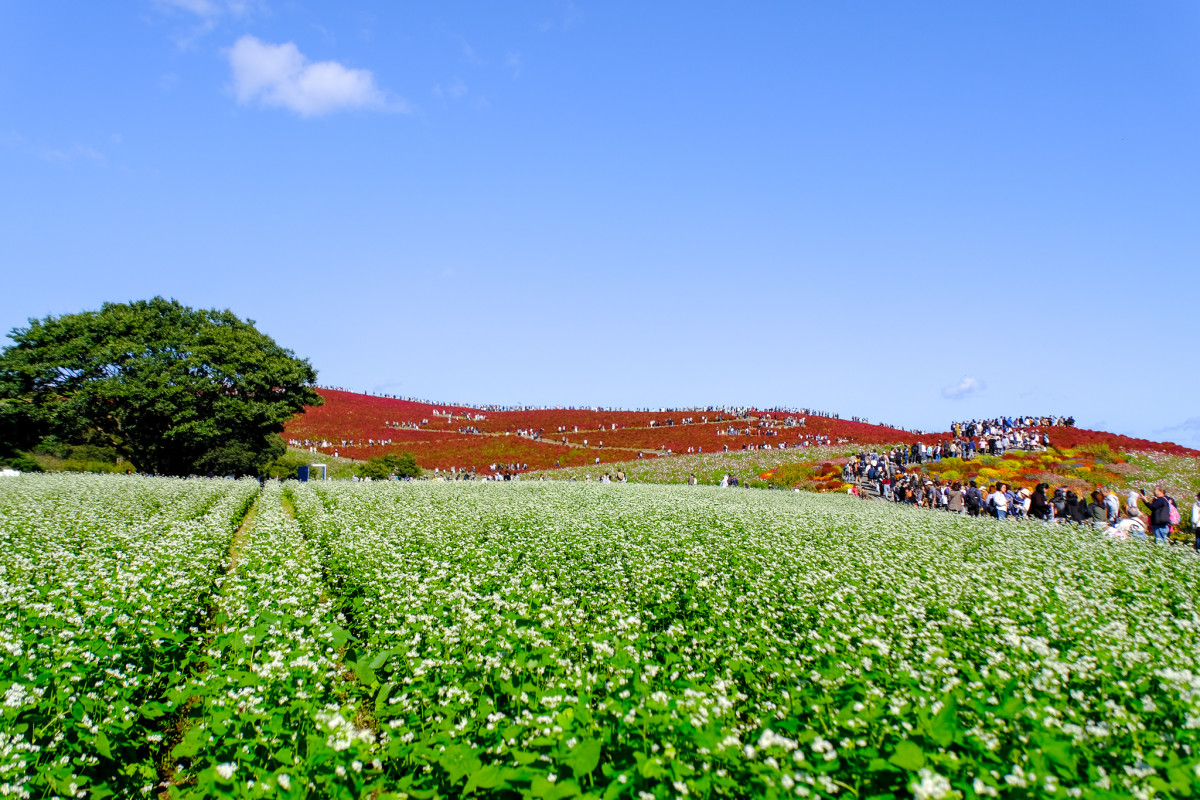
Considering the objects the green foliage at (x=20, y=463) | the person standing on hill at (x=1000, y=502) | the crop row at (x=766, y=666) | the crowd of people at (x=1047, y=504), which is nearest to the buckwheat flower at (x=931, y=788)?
the crop row at (x=766, y=666)

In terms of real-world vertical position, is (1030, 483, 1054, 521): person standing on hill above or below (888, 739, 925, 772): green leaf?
below

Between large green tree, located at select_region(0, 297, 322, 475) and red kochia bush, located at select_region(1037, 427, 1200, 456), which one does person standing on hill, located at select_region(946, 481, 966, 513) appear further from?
large green tree, located at select_region(0, 297, 322, 475)

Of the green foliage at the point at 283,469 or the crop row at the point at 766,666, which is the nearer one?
the crop row at the point at 766,666

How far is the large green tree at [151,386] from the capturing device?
3566 centimetres

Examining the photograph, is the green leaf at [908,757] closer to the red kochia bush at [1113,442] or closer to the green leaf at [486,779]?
the green leaf at [486,779]

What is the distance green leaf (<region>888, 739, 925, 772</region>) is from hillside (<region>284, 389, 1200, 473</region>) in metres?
49.4

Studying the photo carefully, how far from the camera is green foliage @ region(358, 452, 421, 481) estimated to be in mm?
47906

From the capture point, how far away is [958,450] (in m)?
43.4

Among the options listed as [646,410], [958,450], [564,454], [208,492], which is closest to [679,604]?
[208,492]

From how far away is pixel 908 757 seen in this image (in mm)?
3285

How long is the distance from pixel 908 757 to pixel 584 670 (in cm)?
306

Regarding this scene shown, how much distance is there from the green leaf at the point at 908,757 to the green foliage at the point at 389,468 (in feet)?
154

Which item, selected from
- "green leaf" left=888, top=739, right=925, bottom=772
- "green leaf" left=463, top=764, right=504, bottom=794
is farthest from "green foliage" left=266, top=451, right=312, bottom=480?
"green leaf" left=888, top=739, right=925, bottom=772

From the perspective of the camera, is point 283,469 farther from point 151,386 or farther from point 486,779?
point 486,779
